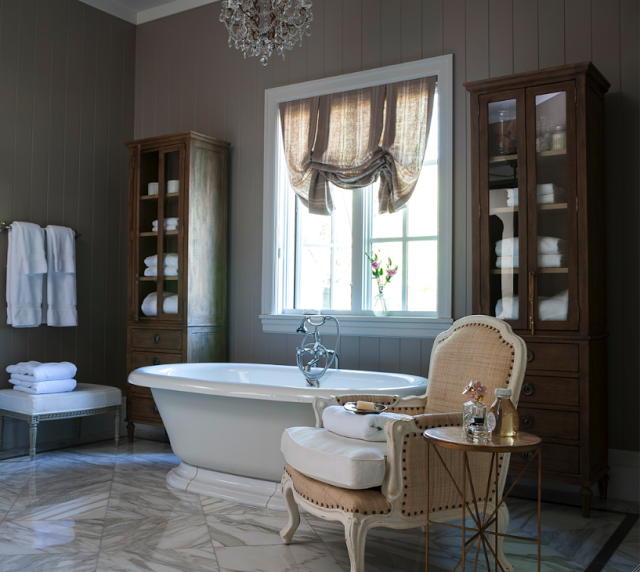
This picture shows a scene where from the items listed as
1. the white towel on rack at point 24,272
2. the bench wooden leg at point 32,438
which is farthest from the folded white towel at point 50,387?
the white towel on rack at point 24,272

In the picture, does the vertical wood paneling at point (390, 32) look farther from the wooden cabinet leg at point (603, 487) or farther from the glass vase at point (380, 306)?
the wooden cabinet leg at point (603, 487)

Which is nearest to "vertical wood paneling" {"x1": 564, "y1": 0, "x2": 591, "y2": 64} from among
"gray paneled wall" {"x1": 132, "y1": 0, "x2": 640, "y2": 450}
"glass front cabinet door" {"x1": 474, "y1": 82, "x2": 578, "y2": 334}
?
"gray paneled wall" {"x1": 132, "y1": 0, "x2": 640, "y2": 450}

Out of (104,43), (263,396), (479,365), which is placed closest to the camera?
(479,365)

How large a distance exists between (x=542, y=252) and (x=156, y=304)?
96.0 inches

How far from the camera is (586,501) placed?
279 centimetres

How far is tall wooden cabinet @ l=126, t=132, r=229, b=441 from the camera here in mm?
4039

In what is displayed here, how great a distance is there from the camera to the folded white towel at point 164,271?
4.09 metres

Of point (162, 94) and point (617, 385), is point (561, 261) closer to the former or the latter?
point (617, 385)

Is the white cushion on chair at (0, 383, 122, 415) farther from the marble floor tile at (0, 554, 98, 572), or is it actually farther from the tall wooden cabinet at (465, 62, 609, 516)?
the tall wooden cabinet at (465, 62, 609, 516)

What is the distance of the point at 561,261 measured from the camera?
9.45 feet

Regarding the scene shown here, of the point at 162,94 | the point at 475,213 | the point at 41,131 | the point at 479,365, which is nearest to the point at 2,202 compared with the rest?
the point at 41,131

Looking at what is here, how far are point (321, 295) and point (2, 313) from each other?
1998mm

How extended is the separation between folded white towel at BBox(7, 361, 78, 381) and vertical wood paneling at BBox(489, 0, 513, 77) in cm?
301

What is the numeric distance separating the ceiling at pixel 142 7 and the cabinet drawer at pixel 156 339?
2347 mm
